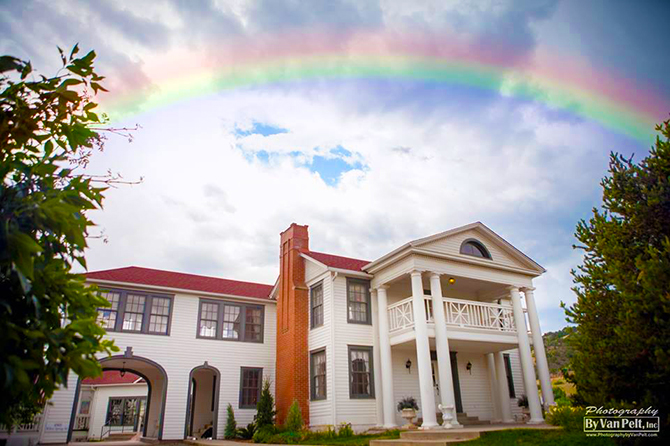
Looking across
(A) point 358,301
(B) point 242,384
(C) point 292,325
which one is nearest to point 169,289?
(B) point 242,384

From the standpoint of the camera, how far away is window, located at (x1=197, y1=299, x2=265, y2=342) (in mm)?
18875

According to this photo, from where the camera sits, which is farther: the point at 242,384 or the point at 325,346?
the point at 242,384

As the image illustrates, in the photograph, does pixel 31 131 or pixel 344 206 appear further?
pixel 344 206

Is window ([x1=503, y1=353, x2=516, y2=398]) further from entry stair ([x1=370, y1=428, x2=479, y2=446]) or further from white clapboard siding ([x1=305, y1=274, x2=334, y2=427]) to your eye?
entry stair ([x1=370, y1=428, x2=479, y2=446])

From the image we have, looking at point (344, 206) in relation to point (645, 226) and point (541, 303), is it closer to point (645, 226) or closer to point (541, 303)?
point (541, 303)

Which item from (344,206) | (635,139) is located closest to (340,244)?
(344,206)

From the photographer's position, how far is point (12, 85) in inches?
134

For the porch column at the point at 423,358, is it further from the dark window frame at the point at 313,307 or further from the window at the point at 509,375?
the window at the point at 509,375

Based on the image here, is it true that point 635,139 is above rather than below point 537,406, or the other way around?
above

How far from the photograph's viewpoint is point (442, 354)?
14531mm

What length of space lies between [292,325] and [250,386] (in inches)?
127

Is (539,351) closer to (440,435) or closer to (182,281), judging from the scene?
(440,435)

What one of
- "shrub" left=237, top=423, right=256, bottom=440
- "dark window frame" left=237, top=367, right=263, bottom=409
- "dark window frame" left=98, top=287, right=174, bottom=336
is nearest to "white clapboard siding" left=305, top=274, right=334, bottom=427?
"shrub" left=237, top=423, right=256, bottom=440

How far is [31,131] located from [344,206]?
22.9 metres
